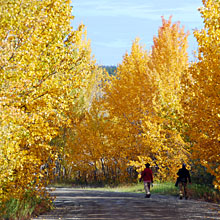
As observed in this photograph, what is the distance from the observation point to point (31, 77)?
12.6 meters

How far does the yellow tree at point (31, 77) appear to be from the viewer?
11758 millimetres

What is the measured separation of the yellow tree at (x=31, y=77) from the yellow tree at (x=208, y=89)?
12.7 ft

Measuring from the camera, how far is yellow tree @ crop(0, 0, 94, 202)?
1176 centimetres

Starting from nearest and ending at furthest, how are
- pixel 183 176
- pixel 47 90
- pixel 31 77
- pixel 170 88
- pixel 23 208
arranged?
pixel 31 77, pixel 47 90, pixel 23 208, pixel 183 176, pixel 170 88

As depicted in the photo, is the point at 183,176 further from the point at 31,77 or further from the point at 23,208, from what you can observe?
the point at 31,77

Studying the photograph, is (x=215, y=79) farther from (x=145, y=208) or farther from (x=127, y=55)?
(x=127, y=55)

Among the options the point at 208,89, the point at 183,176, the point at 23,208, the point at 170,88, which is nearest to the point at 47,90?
the point at 23,208

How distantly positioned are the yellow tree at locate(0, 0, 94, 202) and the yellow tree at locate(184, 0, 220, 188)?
387cm

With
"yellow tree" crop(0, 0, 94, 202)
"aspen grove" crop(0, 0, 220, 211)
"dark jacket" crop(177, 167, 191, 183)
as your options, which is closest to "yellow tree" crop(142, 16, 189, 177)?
"aspen grove" crop(0, 0, 220, 211)

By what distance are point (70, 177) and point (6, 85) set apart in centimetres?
2886

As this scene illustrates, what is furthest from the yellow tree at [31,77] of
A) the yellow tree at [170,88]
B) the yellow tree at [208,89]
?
the yellow tree at [170,88]

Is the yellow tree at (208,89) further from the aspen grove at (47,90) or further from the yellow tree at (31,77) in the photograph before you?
the yellow tree at (31,77)

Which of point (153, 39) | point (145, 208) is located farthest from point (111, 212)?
point (153, 39)

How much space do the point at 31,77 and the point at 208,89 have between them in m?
5.49
